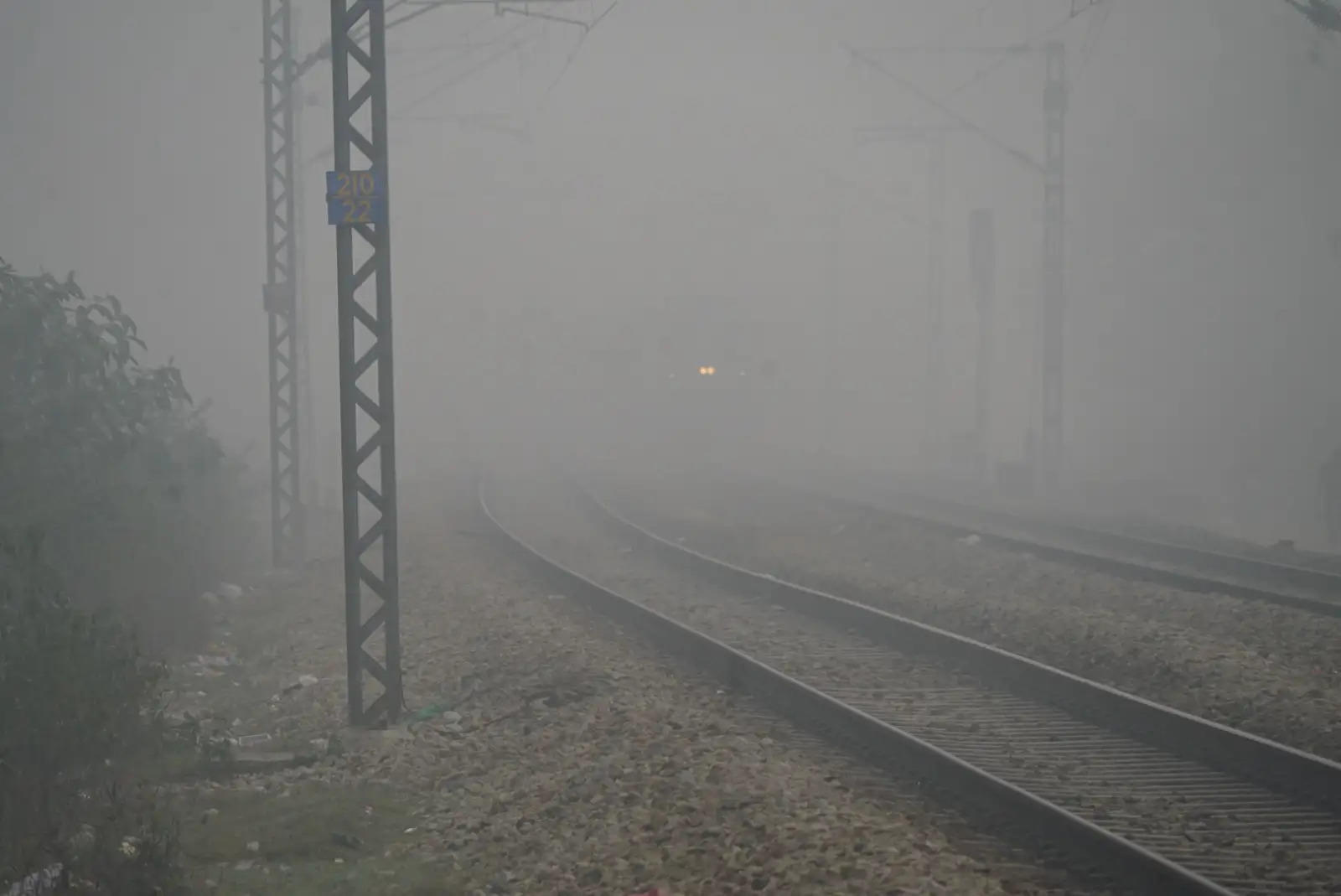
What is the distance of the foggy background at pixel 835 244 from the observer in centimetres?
4512

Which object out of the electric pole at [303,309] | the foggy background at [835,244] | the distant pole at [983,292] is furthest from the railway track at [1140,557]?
the electric pole at [303,309]

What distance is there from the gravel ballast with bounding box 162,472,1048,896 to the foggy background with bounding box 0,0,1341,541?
14716mm

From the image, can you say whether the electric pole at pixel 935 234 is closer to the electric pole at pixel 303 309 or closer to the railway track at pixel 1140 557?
the railway track at pixel 1140 557

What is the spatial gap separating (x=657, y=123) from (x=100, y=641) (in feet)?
622

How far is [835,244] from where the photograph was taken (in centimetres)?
4541

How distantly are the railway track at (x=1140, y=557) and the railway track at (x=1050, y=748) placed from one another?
490 centimetres

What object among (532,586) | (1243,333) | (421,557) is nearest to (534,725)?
(532,586)

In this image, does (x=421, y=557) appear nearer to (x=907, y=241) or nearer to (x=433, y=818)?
(x=433, y=818)

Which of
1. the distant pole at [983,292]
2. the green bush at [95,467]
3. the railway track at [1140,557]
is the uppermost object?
the distant pole at [983,292]

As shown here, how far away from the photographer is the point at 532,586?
17.2 m

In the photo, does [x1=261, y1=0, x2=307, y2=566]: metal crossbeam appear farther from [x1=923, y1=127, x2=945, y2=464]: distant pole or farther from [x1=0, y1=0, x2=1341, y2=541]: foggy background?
[x1=923, y1=127, x2=945, y2=464]: distant pole

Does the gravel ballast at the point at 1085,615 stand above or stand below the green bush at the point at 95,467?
below

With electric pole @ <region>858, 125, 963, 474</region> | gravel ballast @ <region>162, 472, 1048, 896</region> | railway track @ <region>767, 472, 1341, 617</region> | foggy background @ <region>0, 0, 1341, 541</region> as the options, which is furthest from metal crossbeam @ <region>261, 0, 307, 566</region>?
electric pole @ <region>858, 125, 963, 474</region>

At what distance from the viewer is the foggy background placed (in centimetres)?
4512
